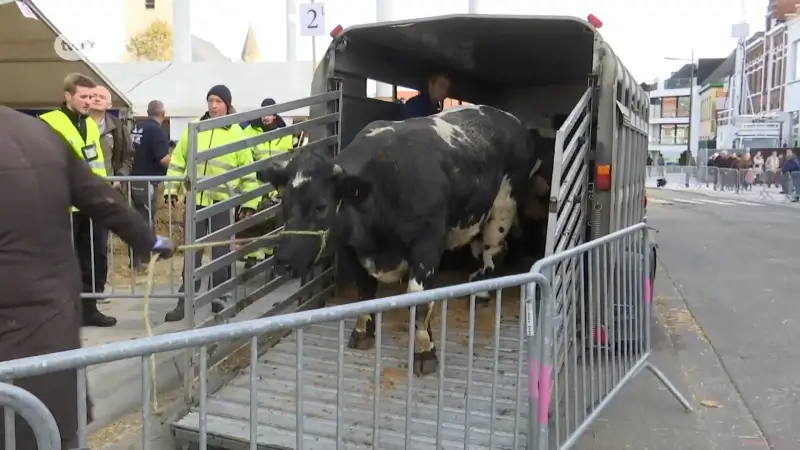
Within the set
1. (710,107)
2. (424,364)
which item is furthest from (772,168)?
(710,107)

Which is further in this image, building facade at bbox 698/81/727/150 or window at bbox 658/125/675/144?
window at bbox 658/125/675/144

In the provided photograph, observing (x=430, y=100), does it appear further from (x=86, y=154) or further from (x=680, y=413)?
(x=680, y=413)

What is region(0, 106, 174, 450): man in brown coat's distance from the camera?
8.31 ft

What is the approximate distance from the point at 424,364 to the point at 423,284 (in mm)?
602

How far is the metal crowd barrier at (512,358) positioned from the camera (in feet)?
6.70

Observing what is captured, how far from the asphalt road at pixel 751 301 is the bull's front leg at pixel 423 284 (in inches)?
90.4

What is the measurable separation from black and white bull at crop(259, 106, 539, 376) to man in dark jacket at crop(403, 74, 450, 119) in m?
1.14

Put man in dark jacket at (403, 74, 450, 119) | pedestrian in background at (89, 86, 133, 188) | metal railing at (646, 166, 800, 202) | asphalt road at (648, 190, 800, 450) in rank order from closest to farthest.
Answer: asphalt road at (648, 190, 800, 450)
pedestrian in background at (89, 86, 133, 188)
man in dark jacket at (403, 74, 450, 119)
metal railing at (646, 166, 800, 202)

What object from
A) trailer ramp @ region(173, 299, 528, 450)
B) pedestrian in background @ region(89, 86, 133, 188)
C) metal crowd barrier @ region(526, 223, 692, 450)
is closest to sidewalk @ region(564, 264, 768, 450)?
metal crowd barrier @ region(526, 223, 692, 450)

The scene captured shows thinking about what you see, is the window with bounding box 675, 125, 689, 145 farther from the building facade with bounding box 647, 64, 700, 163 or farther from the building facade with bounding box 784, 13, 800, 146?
the building facade with bounding box 784, 13, 800, 146

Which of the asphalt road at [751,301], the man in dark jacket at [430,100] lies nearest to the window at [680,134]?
the asphalt road at [751,301]

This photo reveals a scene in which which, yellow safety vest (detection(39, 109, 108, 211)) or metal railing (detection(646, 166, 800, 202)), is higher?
yellow safety vest (detection(39, 109, 108, 211))

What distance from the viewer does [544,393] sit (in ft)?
10.9

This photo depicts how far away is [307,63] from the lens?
17375mm
